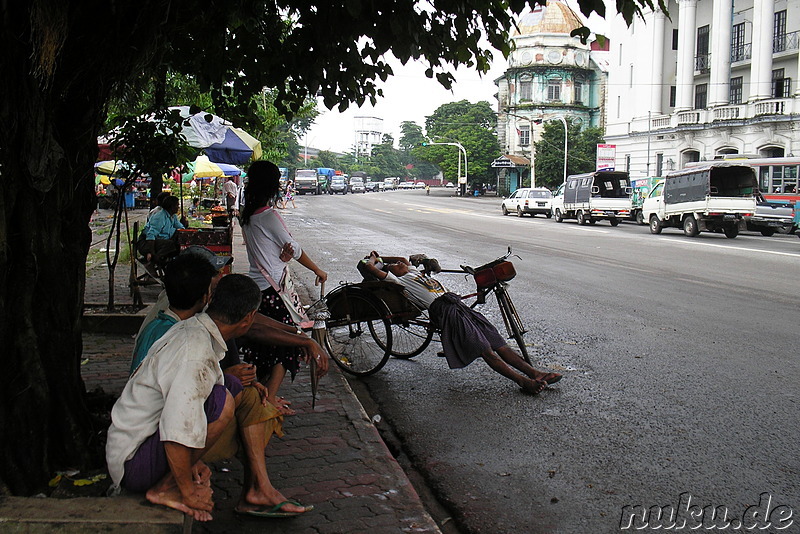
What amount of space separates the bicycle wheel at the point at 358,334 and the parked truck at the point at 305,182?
6229 cm

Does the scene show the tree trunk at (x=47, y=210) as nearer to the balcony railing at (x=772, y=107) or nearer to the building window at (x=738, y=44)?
the balcony railing at (x=772, y=107)

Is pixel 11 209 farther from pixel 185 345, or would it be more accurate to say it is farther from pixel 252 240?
pixel 252 240

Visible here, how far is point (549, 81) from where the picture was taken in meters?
80.8

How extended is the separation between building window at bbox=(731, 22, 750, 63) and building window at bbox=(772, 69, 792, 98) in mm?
2041

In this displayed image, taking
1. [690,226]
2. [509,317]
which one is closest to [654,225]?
[690,226]

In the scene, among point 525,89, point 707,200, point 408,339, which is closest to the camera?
point 408,339

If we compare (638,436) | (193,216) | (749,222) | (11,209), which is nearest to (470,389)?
(638,436)

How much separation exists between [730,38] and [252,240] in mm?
42611

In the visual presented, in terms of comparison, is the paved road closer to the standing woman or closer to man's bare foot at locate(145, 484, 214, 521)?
the standing woman

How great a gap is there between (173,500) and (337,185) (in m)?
72.6

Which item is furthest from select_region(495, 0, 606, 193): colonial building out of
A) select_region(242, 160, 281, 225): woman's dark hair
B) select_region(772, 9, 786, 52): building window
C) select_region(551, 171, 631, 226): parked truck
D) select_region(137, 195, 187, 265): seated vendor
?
select_region(242, 160, 281, 225): woman's dark hair

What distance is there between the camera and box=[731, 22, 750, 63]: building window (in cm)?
4202

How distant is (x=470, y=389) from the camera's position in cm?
611

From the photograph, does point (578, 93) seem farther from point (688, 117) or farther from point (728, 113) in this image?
point (728, 113)
